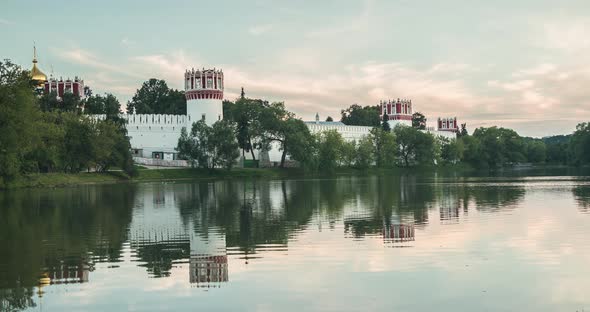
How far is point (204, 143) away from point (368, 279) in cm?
5843

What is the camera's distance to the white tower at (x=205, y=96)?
79000 mm

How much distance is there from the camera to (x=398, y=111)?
385 ft

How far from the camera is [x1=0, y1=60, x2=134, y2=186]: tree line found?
36.9m

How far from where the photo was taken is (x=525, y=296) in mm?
9609

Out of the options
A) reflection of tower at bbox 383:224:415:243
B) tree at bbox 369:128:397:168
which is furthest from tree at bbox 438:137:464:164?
reflection of tower at bbox 383:224:415:243

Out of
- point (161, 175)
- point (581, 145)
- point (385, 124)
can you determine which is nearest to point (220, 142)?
point (161, 175)

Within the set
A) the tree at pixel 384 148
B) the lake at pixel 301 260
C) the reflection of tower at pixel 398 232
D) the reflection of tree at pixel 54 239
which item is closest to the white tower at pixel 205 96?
the tree at pixel 384 148

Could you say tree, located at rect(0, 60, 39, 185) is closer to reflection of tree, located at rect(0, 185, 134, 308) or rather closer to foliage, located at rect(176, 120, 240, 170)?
reflection of tree, located at rect(0, 185, 134, 308)

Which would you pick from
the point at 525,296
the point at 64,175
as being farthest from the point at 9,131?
the point at 525,296

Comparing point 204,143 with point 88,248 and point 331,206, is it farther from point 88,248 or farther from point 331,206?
point 88,248

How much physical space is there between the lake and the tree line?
47.6 ft

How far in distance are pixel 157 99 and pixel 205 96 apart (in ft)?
70.1

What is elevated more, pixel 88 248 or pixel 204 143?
pixel 204 143

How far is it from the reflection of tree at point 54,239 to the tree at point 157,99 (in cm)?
6792
